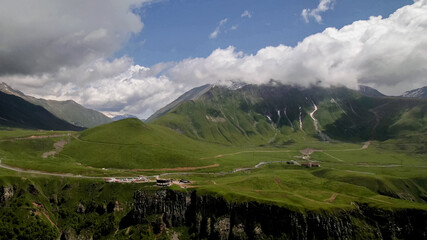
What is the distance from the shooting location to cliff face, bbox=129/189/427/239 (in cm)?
11469

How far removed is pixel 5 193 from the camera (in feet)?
457

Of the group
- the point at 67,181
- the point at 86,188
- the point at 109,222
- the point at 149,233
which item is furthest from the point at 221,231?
the point at 67,181

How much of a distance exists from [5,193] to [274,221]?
130 metres

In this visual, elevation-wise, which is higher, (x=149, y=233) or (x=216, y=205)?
(x=216, y=205)

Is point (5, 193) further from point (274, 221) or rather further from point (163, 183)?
point (274, 221)

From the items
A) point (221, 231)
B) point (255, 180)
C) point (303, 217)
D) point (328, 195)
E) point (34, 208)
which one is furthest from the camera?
point (255, 180)

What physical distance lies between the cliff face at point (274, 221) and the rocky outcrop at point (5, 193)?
214 feet

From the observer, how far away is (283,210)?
117 meters

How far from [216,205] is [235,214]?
10.2 metres

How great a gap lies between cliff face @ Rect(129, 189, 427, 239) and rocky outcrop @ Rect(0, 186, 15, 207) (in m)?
65.2

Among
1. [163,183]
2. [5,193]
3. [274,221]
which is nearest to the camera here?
[274,221]

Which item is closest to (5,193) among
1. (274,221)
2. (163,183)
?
(163,183)

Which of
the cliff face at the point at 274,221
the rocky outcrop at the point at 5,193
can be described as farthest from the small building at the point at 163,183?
the rocky outcrop at the point at 5,193

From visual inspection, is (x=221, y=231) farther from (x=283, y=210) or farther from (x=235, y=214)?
(x=283, y=210)
